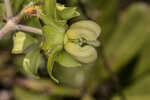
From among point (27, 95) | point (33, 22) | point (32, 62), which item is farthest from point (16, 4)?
point (27, 95)

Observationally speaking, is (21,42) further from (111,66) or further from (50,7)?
(111,66)

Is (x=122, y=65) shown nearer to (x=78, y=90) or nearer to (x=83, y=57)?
(x=78, y=90)

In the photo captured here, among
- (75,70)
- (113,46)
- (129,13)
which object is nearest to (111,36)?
(113,46)

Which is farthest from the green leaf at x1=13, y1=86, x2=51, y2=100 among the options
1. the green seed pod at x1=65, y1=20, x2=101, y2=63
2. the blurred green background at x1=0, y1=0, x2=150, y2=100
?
the green seed pod at x1=65, y1=20, x2=101, y2=63

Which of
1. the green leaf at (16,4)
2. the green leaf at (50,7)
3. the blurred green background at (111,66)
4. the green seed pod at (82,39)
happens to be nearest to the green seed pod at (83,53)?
the green seed pod at (82,39)

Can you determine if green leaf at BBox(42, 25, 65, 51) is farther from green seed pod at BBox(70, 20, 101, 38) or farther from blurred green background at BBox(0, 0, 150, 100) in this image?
blurred green background at BBox(0, 0, 150, 100)

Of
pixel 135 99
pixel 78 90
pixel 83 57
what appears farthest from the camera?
pixel 78 90
